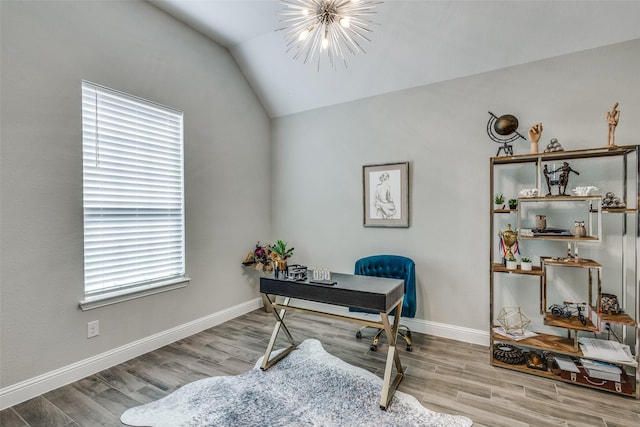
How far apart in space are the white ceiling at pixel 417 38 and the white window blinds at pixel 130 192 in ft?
3.82

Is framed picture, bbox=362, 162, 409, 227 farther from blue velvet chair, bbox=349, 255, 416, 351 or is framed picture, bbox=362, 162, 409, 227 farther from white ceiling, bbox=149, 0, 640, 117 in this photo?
white ceiling, bbox=149, 0, 640, 117

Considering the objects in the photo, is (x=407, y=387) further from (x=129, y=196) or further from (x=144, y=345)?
(x=129, y=196)

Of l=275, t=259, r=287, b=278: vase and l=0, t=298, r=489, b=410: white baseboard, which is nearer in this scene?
l=0, t=298, r=489, b=410: white baseboard

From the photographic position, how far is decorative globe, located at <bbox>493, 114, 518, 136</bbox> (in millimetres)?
2793

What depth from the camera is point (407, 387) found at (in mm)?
2367

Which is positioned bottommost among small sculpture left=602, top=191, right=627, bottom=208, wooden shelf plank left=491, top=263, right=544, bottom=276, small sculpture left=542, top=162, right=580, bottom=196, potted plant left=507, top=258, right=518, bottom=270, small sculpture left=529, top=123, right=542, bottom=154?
wooden shelf plank left=491, top=263, right=544, bottom=276

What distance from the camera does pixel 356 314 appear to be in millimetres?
3678

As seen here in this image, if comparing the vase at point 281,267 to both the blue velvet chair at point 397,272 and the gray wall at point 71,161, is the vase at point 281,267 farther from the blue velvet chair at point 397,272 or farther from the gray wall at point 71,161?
the gray wall at point 71,161

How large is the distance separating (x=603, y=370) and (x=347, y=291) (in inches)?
78.6

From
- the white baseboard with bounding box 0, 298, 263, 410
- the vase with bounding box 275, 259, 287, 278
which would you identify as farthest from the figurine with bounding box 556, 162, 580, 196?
the white baseboard with bounding box 0, 298, 263, 410

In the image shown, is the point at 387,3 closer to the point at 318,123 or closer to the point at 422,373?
the point at 318,123

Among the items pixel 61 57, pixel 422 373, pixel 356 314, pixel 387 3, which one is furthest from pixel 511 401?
pixel 61 57

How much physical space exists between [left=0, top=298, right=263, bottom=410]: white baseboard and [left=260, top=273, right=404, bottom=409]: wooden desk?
1146 millimetres

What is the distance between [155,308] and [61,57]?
2.28 metres
